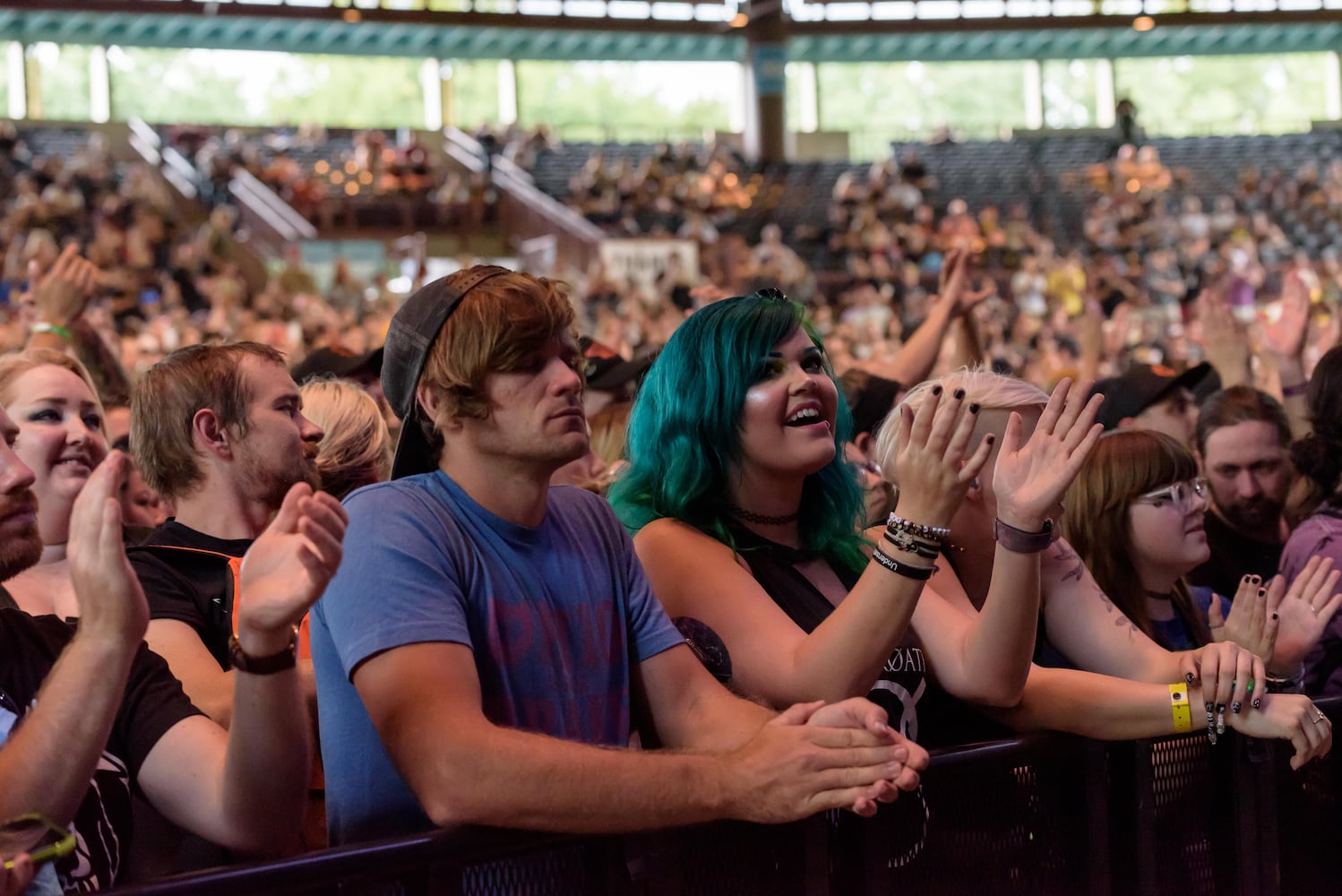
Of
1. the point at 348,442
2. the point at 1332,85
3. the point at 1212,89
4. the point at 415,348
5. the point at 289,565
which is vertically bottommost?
the point at 289,565

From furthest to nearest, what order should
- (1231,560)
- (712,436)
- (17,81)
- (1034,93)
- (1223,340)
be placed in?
(1034,93), (17,81), (1223,340), (1231,560), (712,436)

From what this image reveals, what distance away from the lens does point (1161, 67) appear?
37.2 meters

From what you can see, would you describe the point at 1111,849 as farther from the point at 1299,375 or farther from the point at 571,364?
the point at 1299,375

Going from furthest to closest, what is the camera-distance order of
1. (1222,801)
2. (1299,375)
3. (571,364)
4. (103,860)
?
(1299,375), (1222,801), (571,364), (103,860)

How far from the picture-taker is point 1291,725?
214 cm

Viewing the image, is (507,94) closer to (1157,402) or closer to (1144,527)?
(1157,402)

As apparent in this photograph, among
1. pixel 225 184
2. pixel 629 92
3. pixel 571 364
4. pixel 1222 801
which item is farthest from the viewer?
pixel 629 92

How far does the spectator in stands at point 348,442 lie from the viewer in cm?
288

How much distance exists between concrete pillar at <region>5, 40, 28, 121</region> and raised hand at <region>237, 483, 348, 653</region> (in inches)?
1164

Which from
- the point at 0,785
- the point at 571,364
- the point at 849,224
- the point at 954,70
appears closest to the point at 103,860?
the point at 0,785

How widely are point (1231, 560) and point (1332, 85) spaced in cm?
3502

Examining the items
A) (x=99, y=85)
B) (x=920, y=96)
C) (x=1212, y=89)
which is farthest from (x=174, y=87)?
(x=1212, y=89)

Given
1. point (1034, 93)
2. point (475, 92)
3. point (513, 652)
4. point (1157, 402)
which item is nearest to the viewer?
point (513, 652)

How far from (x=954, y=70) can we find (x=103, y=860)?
37151 millimetres
